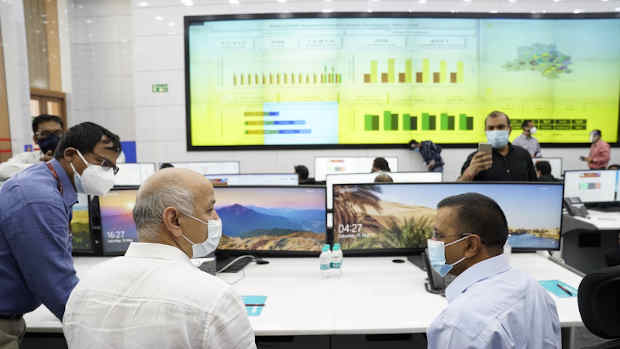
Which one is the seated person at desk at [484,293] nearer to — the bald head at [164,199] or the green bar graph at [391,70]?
the bald head at [164,199]

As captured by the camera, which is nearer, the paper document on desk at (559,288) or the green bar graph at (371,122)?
the paper document on desk at (559,288)

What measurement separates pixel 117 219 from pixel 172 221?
5.67 feet

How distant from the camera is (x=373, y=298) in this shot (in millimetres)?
1858

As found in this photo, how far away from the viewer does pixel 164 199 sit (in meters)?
0.99

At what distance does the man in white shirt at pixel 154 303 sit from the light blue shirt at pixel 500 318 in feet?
1.59

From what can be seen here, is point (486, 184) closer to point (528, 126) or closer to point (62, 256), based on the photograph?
point (62, 256)

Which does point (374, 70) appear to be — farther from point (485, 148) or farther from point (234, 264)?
point (234, 264)

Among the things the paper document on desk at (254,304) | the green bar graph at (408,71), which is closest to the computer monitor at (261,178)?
the paper document on desk at (254,304)

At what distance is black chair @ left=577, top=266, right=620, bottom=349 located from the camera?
958 millimetres

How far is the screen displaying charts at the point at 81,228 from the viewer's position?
2459mm

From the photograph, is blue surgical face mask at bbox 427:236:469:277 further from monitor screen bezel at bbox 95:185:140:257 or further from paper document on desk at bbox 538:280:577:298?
monitor screen bezel at bbox 95:185:140:257

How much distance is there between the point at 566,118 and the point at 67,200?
709 centimetres

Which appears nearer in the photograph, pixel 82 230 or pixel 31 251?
pixel 31 251

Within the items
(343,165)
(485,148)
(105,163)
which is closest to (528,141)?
(343,165)
